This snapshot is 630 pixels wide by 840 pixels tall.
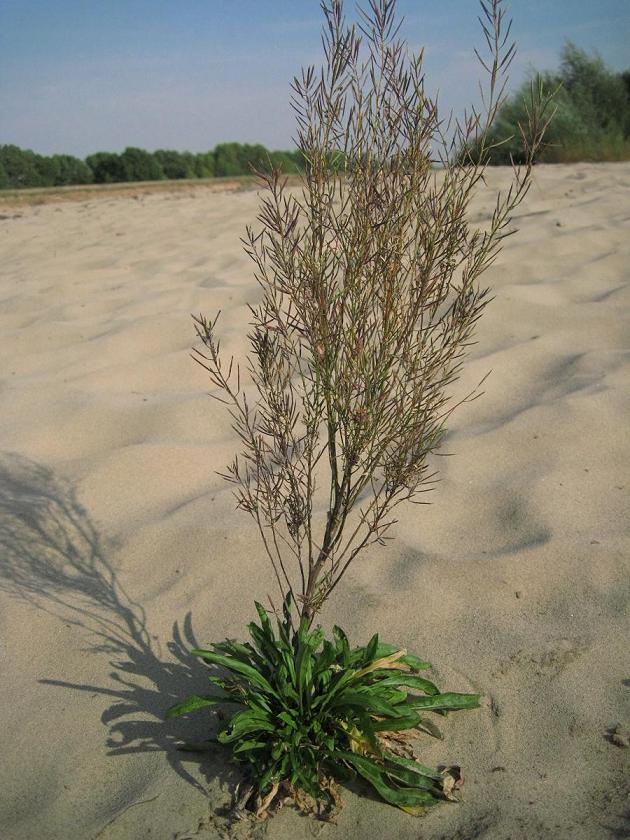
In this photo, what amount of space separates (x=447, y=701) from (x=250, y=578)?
1039 mm

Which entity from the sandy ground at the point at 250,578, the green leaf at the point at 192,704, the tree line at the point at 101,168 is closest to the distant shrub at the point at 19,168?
the tree line at the point at 101,168

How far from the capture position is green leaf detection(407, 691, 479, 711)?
2.34 metres

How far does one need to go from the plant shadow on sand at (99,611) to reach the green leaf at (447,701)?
56 centimetres

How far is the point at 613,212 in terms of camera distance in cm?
788

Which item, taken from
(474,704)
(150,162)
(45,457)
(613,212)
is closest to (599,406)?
(474,704)

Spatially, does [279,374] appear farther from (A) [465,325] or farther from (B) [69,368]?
(B) [69,368]

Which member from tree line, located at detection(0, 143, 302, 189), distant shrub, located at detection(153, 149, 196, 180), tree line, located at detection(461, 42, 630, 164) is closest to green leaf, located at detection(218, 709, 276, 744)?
tree line, located at detection(461, 42, 630, 164)

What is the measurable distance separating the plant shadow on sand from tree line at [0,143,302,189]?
16948 millimetres

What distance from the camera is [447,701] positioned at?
238cm

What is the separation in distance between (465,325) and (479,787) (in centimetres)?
A: 124

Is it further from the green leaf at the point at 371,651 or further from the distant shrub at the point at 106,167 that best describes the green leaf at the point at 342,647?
the distant shrub at the point at 106,167

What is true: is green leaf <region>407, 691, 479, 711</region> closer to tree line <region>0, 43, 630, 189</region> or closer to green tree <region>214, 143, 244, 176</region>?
tree line <region>0, 43, 630, 189</region>

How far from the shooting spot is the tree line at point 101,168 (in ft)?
70.0

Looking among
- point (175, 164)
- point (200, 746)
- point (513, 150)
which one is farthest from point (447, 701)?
point (175, 164)
